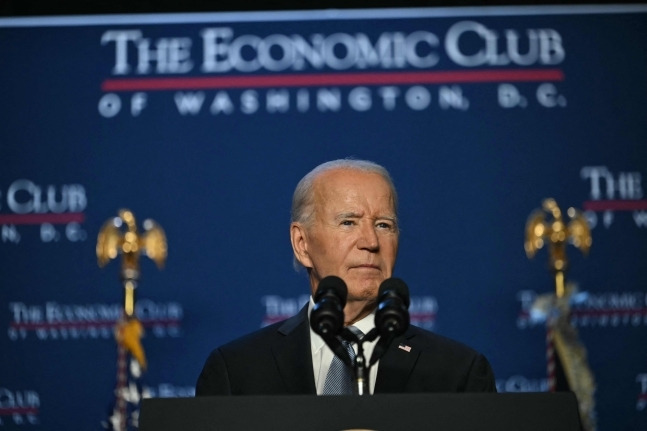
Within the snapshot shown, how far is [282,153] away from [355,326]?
197 centimetres

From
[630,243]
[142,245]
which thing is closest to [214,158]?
[142,245]

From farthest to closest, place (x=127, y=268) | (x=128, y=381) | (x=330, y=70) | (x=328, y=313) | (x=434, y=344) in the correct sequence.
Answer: (x=330, y=70)
(x=128, y=381)
(x=127, y=268)
(x=434, y=344)
(x=328, y=313)

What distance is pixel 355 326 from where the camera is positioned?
2812 mm

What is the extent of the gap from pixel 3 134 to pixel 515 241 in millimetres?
2206

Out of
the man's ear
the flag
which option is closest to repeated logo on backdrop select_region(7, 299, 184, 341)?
the flag

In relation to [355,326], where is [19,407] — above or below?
below

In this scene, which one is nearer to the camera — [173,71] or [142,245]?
[142,245]

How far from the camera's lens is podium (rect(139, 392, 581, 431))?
1938 mm

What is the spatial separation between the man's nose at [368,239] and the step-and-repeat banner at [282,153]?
1.72m

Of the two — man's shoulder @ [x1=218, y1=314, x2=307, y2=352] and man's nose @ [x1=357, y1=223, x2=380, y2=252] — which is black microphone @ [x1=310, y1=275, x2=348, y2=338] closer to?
man's nose @ [x1=357, y1=223, x2=380, y2=252]

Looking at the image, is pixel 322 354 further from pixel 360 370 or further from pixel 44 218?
pixel 44 218

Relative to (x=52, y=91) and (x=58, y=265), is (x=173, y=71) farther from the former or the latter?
(x=58, y=265)

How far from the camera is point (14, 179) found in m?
4.63

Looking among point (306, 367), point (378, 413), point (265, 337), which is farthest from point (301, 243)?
point (378, 413)
